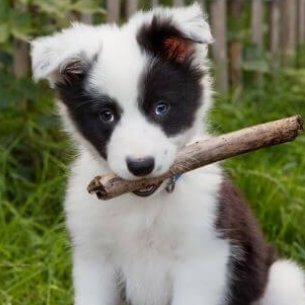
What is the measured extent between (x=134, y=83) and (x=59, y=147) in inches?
93.8

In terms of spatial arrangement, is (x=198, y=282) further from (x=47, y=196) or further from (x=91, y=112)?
(x=47, y=196)

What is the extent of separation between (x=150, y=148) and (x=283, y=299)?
1287mm

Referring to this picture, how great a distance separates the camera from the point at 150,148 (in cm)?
359

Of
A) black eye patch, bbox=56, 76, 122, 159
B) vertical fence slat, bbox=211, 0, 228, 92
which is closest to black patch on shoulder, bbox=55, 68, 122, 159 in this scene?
black eye patch, bbox=56, 76, 122, 159

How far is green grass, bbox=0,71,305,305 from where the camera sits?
16.8 ft

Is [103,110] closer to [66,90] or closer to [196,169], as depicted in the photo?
[66,90]

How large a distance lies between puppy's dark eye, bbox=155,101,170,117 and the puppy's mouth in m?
0.30

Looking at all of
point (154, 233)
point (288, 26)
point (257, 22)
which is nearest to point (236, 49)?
point (257, 22)

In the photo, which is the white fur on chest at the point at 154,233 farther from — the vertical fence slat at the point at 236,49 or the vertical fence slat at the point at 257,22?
the vertical fence slat at the point at 257,22

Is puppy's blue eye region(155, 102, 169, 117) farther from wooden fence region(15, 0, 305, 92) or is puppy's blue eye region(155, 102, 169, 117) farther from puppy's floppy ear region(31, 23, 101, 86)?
wooden fence region(15, 0, 305, 92)

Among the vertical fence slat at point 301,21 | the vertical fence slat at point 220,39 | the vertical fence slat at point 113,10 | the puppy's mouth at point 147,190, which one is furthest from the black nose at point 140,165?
the vertical fence slat at point 301,21

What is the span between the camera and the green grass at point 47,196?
5.11m

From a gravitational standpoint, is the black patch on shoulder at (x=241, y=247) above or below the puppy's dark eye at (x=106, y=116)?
below

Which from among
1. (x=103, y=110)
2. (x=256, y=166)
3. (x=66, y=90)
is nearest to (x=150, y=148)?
(x=103, y=110)
